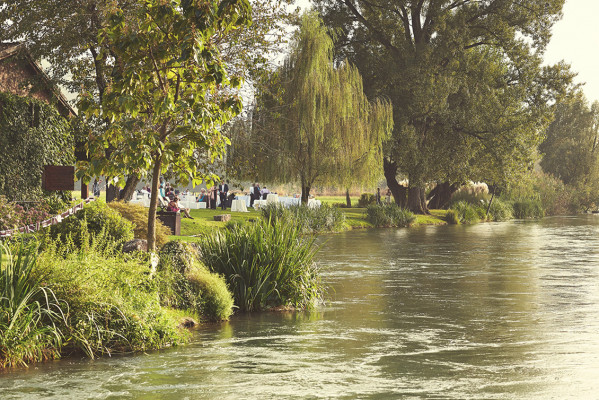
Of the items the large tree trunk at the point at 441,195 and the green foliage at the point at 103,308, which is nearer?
the green foliage at the point at 103,308

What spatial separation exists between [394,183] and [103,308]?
47.2 metres

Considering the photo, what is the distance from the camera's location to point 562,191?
78.7 m

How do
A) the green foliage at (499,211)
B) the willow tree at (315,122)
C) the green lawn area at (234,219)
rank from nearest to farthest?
the green lawn area at (234,219) < the willow tree at (315,122) < the green foliage at (499,211)

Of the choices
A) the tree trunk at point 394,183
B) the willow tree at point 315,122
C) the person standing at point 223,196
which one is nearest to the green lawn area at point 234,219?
the person standing at point 223,196

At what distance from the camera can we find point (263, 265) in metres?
14.3

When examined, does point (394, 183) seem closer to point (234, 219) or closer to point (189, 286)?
point (234, 219)

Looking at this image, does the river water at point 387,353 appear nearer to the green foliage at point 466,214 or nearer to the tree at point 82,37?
the tree at point 82,37

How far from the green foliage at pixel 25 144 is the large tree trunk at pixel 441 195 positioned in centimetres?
4035

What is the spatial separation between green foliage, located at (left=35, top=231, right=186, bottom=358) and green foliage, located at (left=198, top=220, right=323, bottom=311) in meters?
2.91

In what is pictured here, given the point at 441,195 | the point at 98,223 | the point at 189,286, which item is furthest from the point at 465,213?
the point at 189,286

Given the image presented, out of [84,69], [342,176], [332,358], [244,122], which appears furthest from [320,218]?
[332,358]

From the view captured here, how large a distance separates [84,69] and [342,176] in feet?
55.0

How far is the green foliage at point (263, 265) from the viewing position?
14.3m

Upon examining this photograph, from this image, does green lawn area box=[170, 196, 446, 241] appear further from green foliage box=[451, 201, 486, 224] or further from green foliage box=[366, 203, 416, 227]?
green foliage box=[451, 201, 486, 224]
